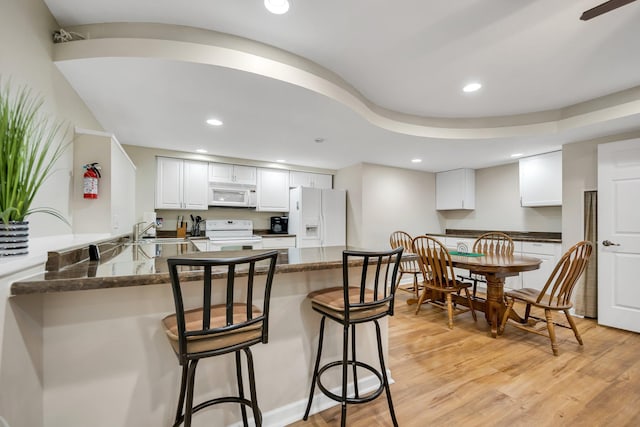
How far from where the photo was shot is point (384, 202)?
4.95 metres

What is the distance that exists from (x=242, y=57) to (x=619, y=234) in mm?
4116

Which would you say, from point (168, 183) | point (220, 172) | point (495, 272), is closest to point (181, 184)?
point (168, 183)

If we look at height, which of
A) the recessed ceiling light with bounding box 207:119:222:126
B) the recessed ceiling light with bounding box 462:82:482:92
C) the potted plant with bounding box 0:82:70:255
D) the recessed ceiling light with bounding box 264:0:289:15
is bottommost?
the potted plant with bounding box 0:82:70:255

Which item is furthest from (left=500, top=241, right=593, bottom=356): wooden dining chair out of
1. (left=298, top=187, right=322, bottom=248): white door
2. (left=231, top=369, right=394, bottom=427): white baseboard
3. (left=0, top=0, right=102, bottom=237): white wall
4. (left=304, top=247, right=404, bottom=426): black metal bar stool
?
(left=0, top=0, right=102, bottom=237): white wall

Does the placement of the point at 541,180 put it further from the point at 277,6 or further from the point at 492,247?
the point at 277,6

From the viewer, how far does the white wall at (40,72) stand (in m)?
1.29

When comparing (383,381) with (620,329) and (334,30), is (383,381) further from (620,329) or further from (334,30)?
(620,329)

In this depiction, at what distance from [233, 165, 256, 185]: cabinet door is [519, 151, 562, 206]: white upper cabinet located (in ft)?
14.1

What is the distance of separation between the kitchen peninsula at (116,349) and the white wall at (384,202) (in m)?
3.38

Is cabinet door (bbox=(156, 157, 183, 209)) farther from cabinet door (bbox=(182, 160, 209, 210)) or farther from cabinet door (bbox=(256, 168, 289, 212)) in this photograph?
cabinet door (bbox=(256, 168, 289, 212))

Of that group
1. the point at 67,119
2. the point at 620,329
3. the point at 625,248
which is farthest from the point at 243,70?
the point at 620,329

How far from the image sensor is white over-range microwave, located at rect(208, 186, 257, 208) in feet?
14.2

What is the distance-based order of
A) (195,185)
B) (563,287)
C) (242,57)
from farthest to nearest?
(195,185) → (563,287) → (242,57)

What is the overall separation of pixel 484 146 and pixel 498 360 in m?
2.64
